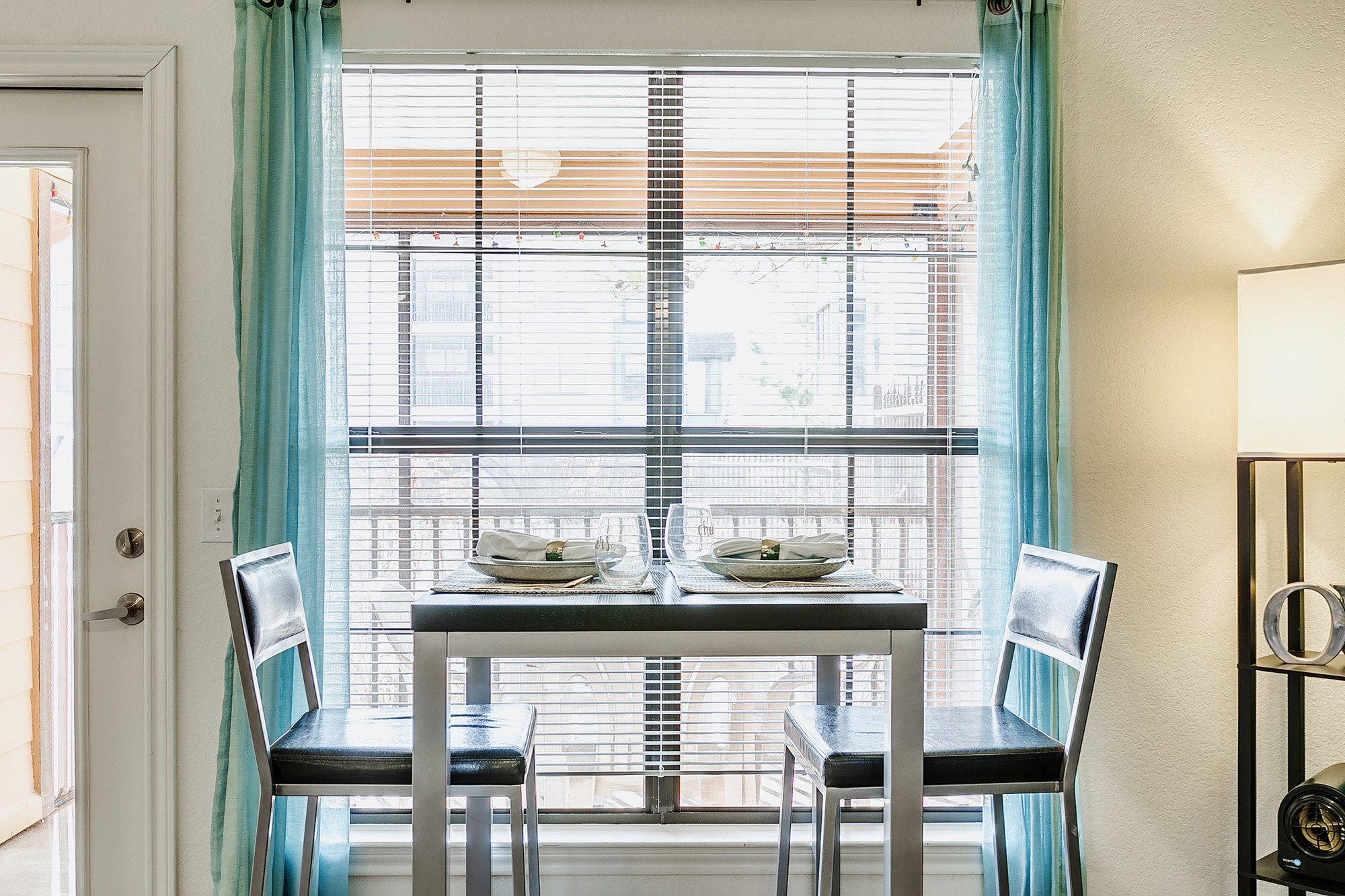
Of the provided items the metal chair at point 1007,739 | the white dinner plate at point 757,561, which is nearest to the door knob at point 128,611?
→ the white dinner plate at point 757,561

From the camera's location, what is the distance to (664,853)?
2051 mm

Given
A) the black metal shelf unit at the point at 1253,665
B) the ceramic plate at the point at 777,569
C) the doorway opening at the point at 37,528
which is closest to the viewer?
the ceramic plate at the point at 777,569

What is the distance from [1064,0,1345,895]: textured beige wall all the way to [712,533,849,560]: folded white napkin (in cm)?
84

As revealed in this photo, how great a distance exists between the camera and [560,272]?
2.14 metres

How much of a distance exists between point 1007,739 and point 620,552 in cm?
84

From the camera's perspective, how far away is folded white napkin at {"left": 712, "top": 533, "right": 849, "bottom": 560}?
162cm

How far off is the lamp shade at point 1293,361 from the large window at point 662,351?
1.97ft

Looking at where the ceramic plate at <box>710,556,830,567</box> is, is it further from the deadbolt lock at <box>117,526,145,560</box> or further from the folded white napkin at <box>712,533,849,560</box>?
the deadbolt lock at <box>117,526,145,560</box>

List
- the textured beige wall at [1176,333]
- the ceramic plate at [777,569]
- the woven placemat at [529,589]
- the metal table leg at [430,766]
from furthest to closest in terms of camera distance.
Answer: the textured beige wall at [1176,333] < the ceramic plate at [777,569] < the woven placemat at [529,589] < the metal table leg at [430,766]

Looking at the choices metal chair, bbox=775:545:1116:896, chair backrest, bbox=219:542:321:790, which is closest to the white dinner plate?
metal chair, bbox=775:545:1116:896

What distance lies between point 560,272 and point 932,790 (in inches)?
57.8

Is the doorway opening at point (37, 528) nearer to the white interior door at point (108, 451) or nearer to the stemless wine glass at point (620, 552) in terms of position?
the white interior door at point (108, 451)

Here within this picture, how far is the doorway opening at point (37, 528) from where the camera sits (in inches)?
77.1

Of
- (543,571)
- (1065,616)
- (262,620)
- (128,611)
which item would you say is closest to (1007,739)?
(1065,616)
